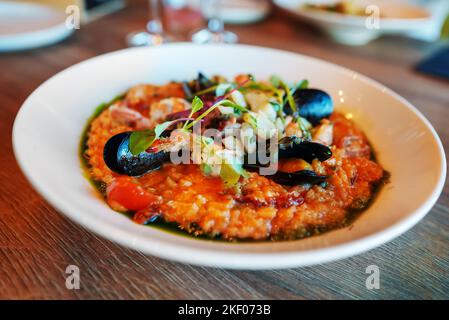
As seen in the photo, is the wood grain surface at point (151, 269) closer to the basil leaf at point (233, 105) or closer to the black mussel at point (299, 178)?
the black mussel at point (299, 178)

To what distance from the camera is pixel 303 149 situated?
2002 mm

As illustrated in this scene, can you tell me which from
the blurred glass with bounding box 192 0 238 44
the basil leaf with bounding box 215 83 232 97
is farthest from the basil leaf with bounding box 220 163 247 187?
the blurred glass with bounding box 192 0 238 44

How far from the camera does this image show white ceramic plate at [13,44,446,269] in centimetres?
135

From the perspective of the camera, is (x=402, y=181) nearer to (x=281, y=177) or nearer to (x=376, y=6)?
(x=281, y=177)

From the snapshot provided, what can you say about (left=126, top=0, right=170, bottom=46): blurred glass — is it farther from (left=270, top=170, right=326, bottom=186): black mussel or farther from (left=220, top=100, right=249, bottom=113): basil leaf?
(left=270, top=170, right=326, bottom=186): black mussel

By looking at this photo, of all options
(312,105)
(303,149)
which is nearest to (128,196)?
(303,149)

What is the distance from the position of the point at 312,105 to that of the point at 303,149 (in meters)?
0.46

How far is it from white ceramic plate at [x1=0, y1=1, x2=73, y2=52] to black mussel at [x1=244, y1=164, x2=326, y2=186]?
7.54 ft
